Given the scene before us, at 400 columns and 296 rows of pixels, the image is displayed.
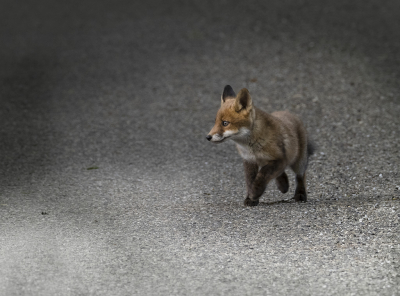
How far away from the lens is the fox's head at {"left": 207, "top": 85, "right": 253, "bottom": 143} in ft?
13.4

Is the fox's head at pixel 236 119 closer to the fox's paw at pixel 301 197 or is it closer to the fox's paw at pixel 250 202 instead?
the fox's paw at pixel 250 202

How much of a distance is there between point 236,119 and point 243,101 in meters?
0.17

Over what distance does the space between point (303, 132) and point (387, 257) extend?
56.9 inches

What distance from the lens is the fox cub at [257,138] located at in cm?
414

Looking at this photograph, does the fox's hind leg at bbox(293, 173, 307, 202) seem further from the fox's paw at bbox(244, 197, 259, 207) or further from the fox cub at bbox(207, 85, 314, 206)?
the fox's paw at bbox(244, 197, 259, 207)

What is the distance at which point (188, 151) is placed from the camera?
631 cm

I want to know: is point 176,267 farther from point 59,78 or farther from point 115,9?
point 115,9

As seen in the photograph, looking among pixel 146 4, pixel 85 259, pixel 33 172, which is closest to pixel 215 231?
pixel 85 259

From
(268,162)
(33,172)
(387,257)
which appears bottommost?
(33,172)

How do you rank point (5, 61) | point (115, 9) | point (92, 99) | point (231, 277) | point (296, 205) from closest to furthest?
point (231, 277) → point (296, 205) → point (92, 99) → point (5, 61) → point (115, 9)

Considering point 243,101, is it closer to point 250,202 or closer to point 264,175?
point 264,175

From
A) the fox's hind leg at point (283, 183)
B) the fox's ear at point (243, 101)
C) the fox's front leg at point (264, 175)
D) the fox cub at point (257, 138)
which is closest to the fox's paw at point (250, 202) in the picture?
the fox cub at point (257, 138)

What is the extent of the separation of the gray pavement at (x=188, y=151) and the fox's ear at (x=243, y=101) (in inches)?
39.5

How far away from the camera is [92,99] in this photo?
8164mm
